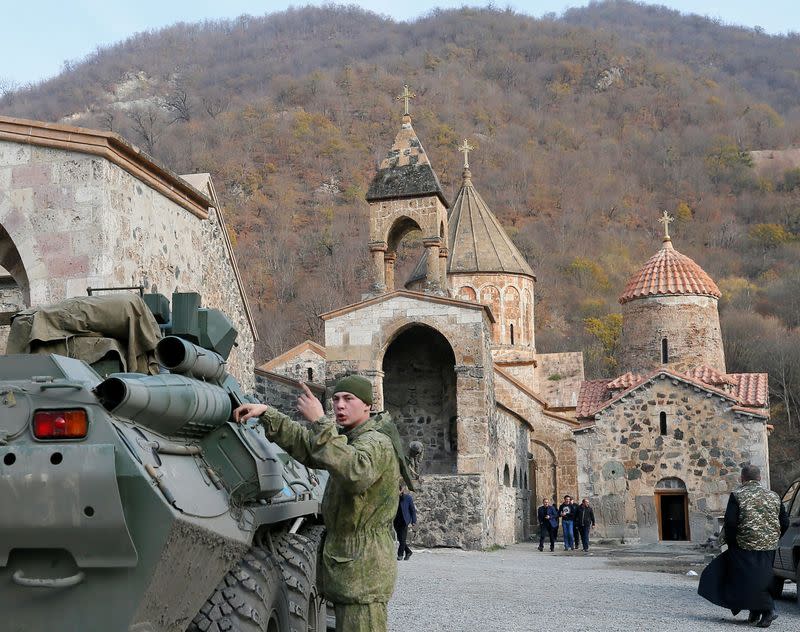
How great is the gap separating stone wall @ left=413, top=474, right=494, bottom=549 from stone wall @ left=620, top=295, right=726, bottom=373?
10.0m

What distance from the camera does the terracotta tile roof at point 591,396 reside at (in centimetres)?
3053

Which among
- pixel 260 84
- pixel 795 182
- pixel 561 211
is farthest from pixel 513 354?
pixel 260 84

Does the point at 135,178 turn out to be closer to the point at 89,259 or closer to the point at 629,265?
the point at 89,259

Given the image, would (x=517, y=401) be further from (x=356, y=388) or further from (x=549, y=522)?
(x=356, y=388)

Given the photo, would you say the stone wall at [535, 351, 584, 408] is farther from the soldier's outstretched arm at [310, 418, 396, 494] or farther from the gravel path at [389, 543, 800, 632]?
the soldier's outstretched arm at [310, 418, 396, 494]

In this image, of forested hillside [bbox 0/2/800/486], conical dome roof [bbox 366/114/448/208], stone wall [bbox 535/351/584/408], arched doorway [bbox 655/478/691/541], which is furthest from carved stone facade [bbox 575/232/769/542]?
forested hillside [bbox 0/2/800/486]

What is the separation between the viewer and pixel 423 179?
25.8 m

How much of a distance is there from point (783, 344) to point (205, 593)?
178 feet

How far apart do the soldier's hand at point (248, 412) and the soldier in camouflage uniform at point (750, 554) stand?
678 cm

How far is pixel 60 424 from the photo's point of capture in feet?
14.4

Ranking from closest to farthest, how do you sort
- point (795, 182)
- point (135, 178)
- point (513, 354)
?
1. point (135, 178)
2. point (513, 354)
3. point (795, 182)

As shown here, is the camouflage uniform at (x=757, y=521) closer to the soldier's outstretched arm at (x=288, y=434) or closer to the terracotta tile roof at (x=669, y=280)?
the soldier's outstretched arm at (x=288, y=434)

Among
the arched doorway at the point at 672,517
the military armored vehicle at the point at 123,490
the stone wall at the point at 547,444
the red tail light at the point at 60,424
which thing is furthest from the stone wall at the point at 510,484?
the red tail light at the point at 60,424

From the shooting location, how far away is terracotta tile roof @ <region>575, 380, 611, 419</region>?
30.5 m
